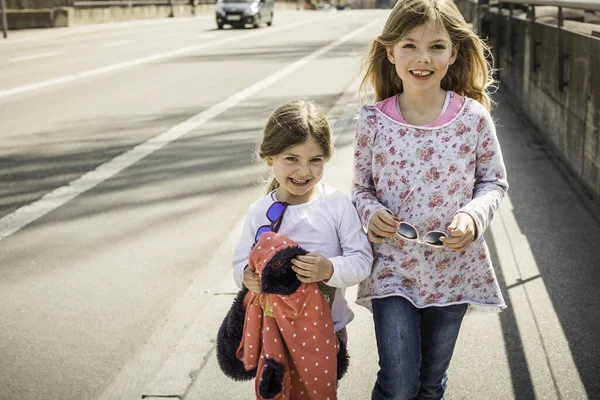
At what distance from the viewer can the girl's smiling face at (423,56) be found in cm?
258

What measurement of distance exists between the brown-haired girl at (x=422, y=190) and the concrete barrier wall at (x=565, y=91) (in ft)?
11.7

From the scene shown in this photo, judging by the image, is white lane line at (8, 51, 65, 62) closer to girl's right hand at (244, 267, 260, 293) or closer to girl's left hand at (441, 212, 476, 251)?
girl's right hand at (244, 267, 260, 293)

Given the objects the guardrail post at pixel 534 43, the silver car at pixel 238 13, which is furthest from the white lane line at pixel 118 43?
the guardrail post at pixel 534 43

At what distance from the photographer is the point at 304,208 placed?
8.51 ft

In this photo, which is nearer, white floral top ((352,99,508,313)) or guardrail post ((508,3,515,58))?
white floral top ((352,99,508,313))

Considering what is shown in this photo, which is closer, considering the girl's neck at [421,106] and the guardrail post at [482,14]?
the girl's neck at [421,106]

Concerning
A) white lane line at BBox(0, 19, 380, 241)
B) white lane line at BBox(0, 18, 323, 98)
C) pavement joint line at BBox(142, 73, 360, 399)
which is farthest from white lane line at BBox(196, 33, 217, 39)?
pavement joint line at BBox(142, 73, 360, 399)

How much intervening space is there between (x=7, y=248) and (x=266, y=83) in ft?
31.7

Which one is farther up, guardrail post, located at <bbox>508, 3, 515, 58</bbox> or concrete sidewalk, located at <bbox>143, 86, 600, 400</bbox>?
guardrail post, located at <bbox>508, 3, 515, 58</bbox>

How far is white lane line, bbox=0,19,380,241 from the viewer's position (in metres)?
6.41

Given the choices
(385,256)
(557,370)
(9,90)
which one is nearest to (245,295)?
(385,256)

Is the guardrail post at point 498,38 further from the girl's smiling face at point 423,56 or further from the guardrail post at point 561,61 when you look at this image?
the girl's smiling face at point 423,56

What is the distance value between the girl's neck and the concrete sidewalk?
4.21 feet

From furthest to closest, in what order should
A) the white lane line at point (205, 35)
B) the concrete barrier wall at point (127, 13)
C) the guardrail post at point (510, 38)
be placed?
the concrete barrier wall at point (127, 13) → the white lane line at point (205, 35) → the guardrail post at point (510, 38)
